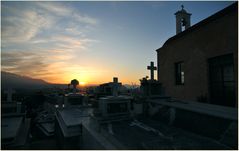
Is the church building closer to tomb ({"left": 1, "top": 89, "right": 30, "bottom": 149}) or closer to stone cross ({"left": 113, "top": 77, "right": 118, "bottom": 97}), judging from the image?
stone cross ({"left": 113, "top": 77, "right": 118, "bottom": 97})

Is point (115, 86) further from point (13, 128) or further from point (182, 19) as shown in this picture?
point (182, 19)

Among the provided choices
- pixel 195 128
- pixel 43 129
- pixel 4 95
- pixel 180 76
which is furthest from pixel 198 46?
pixel 4 95

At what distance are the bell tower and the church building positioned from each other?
6.89ft

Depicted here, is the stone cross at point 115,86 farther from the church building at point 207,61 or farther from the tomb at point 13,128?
the tomb at point 13,128

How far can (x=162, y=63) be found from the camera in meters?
17.7

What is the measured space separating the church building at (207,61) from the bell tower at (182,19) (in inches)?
82.6

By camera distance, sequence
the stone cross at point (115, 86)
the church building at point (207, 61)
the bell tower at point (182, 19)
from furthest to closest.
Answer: the bell tower at point (182, 19), the church building at point (207, 61), the stone cross at point (115, 86)

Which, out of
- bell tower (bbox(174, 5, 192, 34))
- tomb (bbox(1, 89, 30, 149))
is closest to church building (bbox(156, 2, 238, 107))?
bell tower (bbox(174, 5, 192, 34))

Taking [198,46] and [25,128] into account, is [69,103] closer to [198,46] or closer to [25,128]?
[25,128]

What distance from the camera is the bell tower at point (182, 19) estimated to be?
1714 centimetres

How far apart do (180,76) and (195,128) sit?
31.4 feet

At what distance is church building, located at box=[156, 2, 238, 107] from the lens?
33.1ft

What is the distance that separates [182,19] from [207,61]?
291 inches

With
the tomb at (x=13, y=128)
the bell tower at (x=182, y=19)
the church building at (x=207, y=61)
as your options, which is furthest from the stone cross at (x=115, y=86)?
the bell tower at (x=182, y=19)
